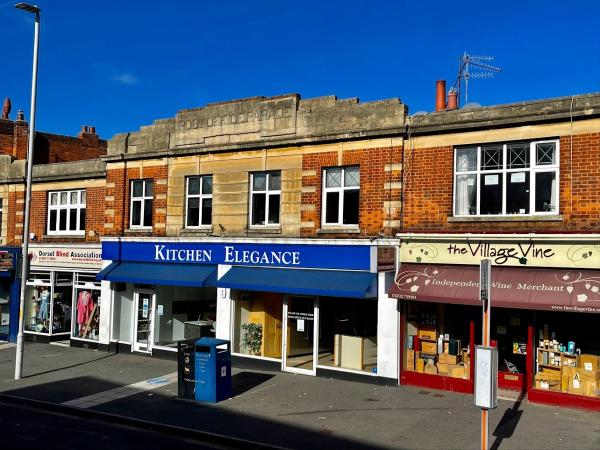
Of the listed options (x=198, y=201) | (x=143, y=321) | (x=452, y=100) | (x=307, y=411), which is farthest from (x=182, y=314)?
(x=452, y=100)

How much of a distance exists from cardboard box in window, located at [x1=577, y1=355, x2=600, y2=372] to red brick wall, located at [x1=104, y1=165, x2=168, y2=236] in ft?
40.1

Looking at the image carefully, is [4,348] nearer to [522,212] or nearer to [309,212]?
[309,212]

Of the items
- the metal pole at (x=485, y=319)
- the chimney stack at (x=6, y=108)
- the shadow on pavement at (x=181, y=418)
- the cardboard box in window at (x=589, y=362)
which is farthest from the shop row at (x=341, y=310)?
the chimney stack at (x=6, y=108)

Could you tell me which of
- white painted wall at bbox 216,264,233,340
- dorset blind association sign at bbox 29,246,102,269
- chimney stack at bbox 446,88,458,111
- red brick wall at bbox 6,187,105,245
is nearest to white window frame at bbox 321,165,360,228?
chimney stack at bbox 446,88,458,111

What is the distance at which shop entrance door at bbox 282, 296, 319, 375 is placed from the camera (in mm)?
16781

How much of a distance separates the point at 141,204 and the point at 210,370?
853 cm

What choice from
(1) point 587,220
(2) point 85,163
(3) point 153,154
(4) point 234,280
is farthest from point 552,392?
(2) point 85,163

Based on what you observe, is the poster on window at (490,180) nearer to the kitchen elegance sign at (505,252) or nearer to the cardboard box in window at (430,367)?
the kitchen elegance sign at (505,252)

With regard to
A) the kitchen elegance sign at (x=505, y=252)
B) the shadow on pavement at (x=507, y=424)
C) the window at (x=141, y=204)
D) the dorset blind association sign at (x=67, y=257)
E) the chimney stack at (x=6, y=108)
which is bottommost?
the shadow on pavement at (x=507, y=424)

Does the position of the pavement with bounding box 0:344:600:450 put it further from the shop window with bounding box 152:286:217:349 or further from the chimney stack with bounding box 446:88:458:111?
the chimney stack with bounding box 446:88:458:111

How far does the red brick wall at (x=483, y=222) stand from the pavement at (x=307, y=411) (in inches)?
149

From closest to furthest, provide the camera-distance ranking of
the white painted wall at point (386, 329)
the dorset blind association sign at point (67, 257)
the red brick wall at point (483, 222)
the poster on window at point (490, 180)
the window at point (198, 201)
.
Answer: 1. the red brick wall at point (483, 222)
2. the poster on window at point (490, 180)
3. the white painted wall at point (386, 329)
4. the window at point (198, 201)
5. the dorset blind association sign at point (67, 257)

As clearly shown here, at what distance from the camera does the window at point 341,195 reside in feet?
53.4

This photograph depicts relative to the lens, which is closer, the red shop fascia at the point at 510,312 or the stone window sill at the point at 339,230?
the red shop fascia at the point at 510,312
